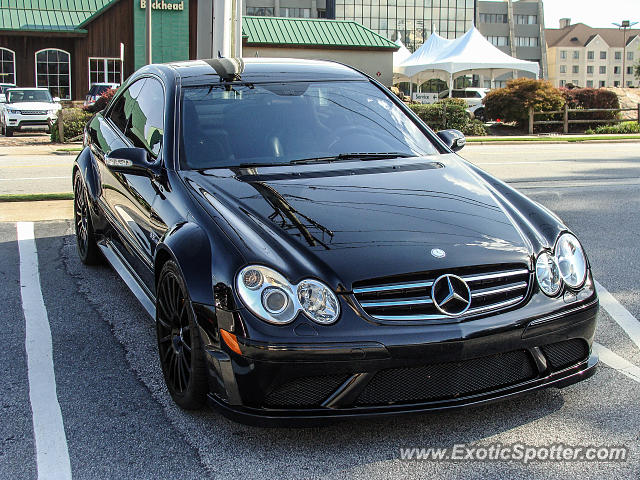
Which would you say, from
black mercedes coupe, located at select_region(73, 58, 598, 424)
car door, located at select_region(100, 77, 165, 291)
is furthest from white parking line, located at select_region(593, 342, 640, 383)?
car door, located at select_region(100, 77, 165, 291)

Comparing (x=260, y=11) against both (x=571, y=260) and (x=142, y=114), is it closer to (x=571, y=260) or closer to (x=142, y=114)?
(x=142, y=114)

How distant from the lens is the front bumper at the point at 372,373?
3.21 m

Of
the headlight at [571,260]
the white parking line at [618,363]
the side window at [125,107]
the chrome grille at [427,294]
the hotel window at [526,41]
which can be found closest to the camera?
the chrome grille at [427,294]

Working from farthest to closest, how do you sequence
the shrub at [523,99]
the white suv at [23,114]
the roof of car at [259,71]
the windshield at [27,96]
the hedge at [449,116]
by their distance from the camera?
the shrub at [523,99], the windshield at [27,96], the hedge at [449,116], the white suv at [23,114], the roof of car at [259,71]

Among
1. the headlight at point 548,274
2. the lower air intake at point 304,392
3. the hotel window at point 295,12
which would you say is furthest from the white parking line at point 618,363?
the hotel window at point 295,12

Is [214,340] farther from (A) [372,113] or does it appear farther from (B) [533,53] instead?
(B) [533,53]

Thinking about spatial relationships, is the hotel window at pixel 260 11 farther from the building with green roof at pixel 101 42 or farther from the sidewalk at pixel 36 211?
the sidewalk at pixel 36 211

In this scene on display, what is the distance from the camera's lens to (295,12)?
99.1 meters

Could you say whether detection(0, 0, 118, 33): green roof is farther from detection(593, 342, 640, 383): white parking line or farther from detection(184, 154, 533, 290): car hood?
detection(593, 342, 640, 383): white parking line

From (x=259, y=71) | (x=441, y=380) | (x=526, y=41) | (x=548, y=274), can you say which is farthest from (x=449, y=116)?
(x=526, y=41)

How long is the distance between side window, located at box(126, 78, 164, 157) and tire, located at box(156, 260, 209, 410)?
1.08 meters

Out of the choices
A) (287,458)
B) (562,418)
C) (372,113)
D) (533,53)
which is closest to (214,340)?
(287,458)

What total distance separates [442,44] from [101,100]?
21.5 m

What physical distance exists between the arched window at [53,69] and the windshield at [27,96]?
13752 mm
